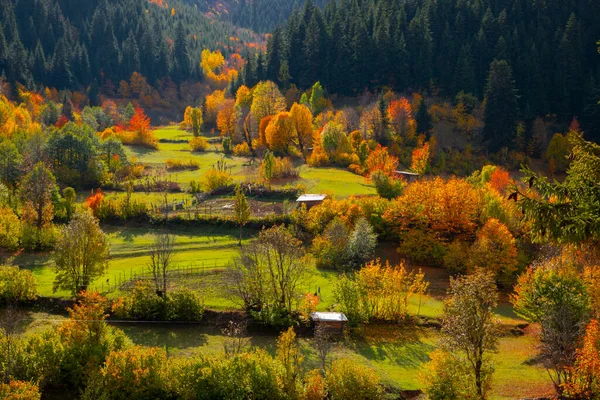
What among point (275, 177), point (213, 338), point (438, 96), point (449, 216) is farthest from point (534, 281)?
point (438, 96)

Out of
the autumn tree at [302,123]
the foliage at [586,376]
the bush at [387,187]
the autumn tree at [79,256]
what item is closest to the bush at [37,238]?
A: the autumn tree at [79,256]

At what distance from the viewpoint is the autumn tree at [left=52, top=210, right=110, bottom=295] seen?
156 ft

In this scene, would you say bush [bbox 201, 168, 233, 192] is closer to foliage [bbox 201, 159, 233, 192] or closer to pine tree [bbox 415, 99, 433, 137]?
foliage [bbox 201, 159, 233, 192]

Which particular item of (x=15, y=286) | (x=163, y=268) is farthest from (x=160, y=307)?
(x=15, y=286)

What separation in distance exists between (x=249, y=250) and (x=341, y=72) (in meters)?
75.8

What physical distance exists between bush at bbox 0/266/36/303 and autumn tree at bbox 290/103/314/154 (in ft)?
190

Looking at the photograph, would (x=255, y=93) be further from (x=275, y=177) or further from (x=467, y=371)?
(x=467, y=371)

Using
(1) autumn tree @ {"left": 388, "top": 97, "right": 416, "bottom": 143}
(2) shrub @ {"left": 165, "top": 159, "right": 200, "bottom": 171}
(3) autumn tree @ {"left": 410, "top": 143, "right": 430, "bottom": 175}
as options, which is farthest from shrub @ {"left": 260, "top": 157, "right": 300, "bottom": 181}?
(1) autumn tree @ {"left": 388, "top": 97, "right": 416, "bottom": 143}

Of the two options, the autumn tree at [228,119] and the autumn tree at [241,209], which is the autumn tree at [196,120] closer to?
the autumn tree at [228,119]

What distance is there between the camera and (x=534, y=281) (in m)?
42.8

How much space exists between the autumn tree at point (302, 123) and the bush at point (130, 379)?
66.6 m

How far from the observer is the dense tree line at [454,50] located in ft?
370

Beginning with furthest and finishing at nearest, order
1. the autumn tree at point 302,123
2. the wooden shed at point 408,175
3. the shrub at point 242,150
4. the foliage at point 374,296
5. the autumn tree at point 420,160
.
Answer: the shrub at point 242,150, the autumn tree at point 302,123, the autumn tree at point 420,160, the wooden shed at point 408,175, the foliage at point 374,296

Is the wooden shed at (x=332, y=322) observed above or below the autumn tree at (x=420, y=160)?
above
